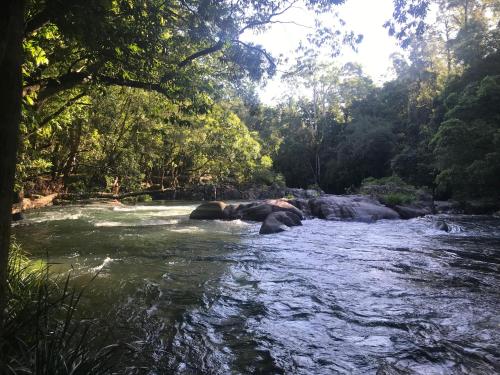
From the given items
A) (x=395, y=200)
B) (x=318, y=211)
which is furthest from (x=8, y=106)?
(x=395, y=200)

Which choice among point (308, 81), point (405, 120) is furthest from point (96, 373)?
point (308, 81)

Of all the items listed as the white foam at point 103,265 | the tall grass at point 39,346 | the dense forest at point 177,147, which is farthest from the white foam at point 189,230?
the tall grass at point 39,346

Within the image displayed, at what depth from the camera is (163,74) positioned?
707 centimetres

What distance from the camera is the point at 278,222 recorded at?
44.3 feet

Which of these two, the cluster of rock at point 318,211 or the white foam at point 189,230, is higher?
the cluster of rock at point 318,211

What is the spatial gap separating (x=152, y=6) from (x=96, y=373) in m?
4.42

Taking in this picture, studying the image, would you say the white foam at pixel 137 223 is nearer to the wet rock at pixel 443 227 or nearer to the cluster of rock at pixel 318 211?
the cluster of rock at pixel 318 211

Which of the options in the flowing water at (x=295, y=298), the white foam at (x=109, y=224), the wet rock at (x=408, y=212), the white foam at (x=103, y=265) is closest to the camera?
the flowing water at (x=295, y=298)

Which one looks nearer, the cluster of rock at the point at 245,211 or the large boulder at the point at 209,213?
the cluster of rock at the point at 245,211

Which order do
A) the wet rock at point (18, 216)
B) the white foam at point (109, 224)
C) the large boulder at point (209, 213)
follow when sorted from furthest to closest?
the large boulder at point (209, 213) → the white foam at point (109, 224) → the wet rock at point (18, 216)

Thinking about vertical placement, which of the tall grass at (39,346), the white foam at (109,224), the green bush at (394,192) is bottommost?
the white foam at (109,224)

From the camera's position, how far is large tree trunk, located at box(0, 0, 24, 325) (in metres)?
2.19

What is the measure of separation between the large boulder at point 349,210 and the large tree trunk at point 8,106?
48.8 ft

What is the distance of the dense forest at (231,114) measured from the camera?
19.7 feet
